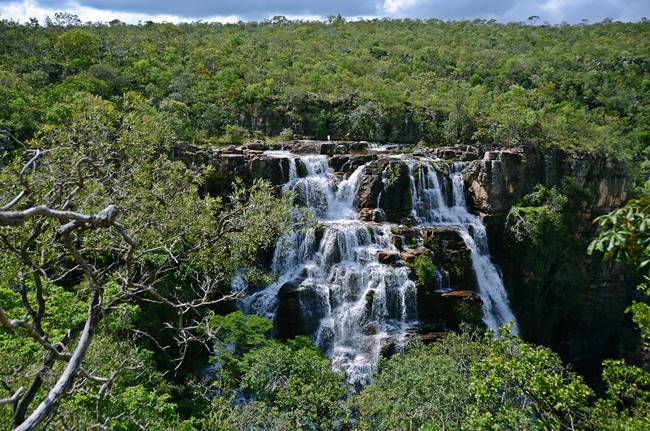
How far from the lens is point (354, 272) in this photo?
60.4ft

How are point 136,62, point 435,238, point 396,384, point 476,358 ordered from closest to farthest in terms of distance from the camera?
point 396,384 → point 476,358 → point 435,238 → point 136,62

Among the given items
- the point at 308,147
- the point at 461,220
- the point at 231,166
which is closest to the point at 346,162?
the point at 308,147

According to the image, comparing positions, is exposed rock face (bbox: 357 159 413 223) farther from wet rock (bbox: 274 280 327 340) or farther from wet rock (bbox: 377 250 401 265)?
wet rock (bbox: 274 280 327 340)

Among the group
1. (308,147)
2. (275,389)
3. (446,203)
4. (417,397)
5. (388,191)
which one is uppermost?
(308,147)

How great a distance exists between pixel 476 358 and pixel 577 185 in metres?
19.7

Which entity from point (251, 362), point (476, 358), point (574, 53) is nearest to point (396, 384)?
point (476, 358)

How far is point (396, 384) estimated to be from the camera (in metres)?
10.4

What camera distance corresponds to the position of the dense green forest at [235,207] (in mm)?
6238

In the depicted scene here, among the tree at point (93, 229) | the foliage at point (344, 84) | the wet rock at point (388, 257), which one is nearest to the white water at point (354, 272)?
the wet rock at point (388, 257)

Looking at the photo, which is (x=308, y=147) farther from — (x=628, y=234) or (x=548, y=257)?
(x=628, y=234)

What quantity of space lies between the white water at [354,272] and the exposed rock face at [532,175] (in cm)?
166

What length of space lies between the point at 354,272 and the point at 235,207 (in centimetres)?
859

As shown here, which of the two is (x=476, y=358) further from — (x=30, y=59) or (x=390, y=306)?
(x=30, y=59)

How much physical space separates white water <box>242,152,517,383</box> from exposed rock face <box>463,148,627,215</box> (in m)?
1.66
